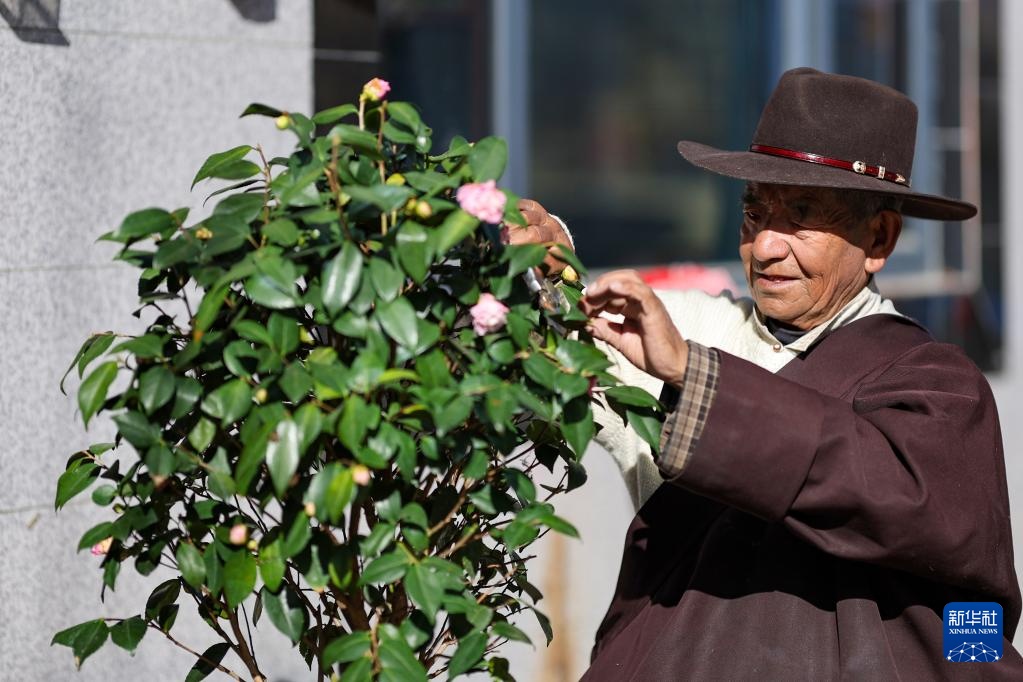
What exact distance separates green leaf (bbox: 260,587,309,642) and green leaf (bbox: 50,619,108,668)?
34 cm

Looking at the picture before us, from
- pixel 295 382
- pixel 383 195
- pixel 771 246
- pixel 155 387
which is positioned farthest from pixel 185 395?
pixel 771 246

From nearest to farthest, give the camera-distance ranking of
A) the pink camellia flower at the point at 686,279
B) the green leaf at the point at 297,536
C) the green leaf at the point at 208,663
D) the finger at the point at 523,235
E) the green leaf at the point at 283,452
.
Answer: the green leaf at the point at 283,452 → the green leaf at the point at 297,536 → the green leaf at the point at 208,663 → the finger at the point at 523,235 → the pink camellia flower at the point at 686,279

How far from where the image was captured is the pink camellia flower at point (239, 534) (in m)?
1.92

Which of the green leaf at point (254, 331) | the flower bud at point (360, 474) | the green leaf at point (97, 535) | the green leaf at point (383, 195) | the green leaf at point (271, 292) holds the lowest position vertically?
the green leaf at point (97, 535)

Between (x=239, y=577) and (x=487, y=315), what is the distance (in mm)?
516

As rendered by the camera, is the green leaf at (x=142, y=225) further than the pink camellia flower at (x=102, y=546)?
No

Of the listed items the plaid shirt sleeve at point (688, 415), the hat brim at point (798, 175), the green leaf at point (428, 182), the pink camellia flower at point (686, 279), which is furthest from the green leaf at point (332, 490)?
the pink camellia flower at point (686, 279)

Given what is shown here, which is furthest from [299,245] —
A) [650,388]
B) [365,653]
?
[650,388]

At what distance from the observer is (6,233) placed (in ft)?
9.65

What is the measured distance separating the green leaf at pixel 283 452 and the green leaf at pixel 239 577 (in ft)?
0.67

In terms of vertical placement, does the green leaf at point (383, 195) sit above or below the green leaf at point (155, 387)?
above

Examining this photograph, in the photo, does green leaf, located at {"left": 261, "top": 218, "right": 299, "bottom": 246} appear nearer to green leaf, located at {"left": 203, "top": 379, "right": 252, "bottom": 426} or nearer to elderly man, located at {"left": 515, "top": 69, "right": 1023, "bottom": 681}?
green leaf, located at {"left": 203, "top": 379, "right": 252, "bottom": 426}

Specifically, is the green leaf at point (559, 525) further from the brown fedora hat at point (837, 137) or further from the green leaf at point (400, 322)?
the brown fedora hat at point (837, 137)

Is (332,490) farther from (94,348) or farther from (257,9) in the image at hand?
(257,9)
